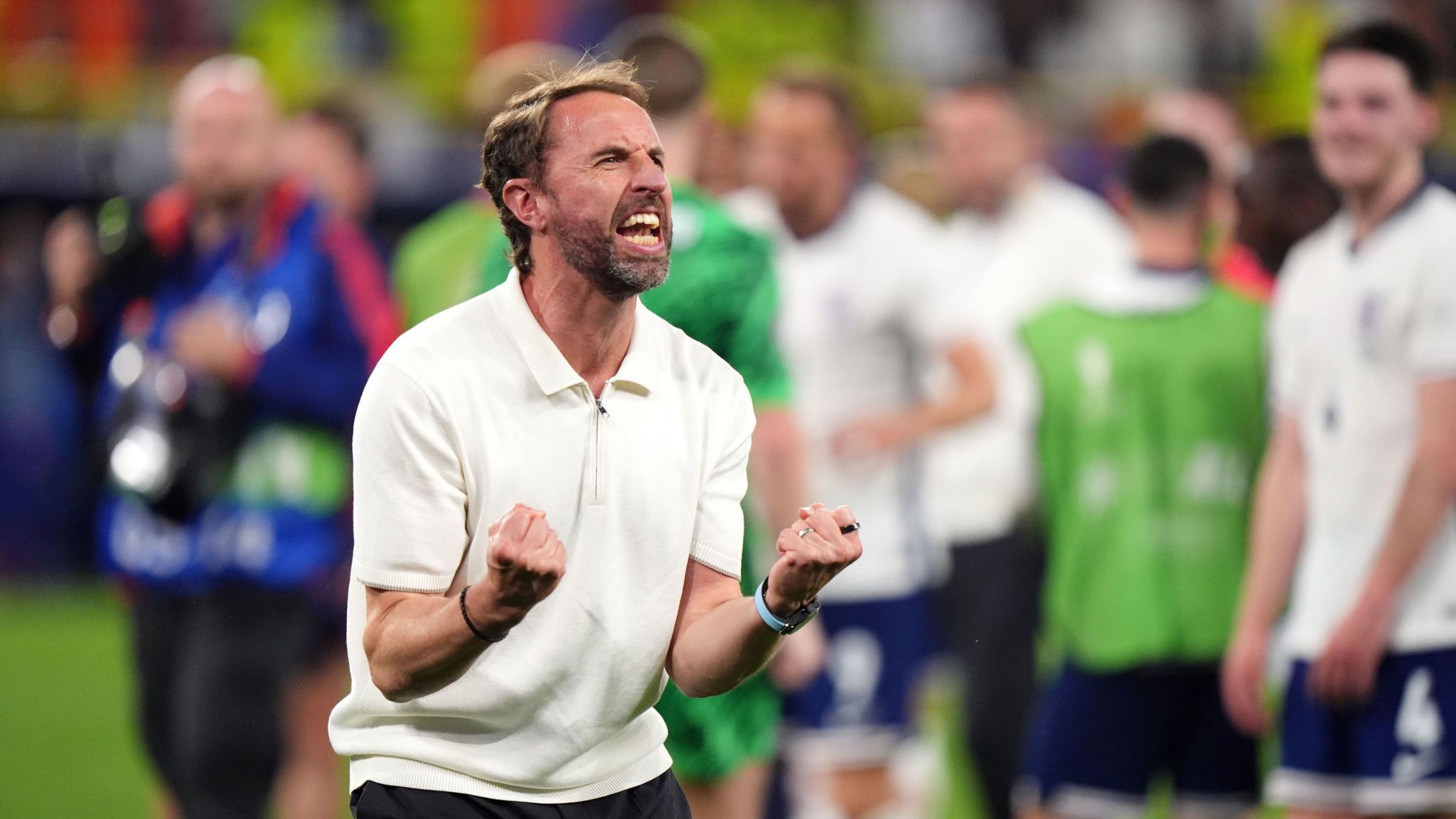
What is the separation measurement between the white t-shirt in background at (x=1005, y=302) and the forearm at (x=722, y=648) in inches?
155

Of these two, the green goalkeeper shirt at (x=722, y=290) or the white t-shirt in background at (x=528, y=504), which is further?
the green goalkeeper shirt at (x=722, y=290)

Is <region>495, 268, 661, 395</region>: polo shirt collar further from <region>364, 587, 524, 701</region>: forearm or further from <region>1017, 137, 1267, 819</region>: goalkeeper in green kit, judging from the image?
<region>1017, 137, 1267, 819</region>: goalkeeper in green kit

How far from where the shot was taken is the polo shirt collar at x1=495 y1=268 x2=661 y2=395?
3253 millimetres

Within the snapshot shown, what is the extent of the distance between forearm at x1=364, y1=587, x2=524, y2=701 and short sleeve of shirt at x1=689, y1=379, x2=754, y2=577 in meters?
0.48

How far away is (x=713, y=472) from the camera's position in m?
3.45

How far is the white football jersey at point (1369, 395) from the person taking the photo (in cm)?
485

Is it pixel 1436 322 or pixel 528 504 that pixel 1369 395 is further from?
pixel 528 504

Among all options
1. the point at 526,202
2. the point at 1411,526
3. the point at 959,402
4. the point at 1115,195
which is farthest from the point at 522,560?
the point at 1115,195

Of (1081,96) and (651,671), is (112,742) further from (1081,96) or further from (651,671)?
(1081,96)

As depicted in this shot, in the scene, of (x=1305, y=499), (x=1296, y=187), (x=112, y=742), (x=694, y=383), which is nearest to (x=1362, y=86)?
(x=1305, y=499)

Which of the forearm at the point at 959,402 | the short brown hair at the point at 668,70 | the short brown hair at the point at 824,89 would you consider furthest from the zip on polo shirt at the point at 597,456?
the short brown hair at the point at 824,89

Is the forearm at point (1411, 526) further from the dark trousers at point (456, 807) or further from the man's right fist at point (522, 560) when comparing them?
the man's right fist at point (522, 560)

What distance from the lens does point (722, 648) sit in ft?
10.7

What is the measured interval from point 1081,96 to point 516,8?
4.82 meters
